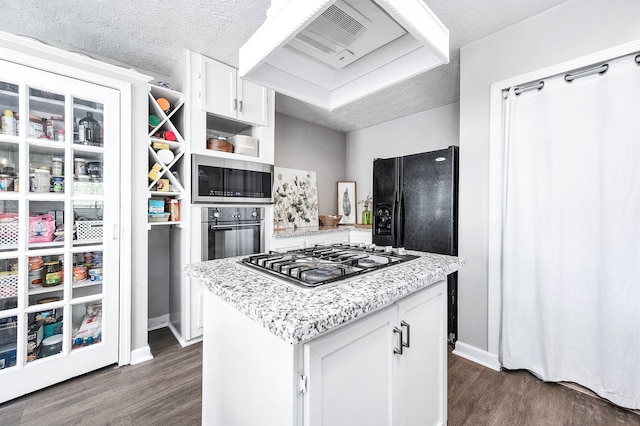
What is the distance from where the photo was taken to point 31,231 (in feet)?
5.64

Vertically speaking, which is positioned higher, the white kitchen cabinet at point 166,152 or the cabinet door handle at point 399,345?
the white kitchen cabinet at point 166,152

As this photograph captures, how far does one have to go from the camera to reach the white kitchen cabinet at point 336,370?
767mm

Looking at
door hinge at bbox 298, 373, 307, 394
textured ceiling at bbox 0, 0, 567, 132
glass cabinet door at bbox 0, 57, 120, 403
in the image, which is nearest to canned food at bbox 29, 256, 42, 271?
glass cabinet door at bbox 0, 57, 120, 403

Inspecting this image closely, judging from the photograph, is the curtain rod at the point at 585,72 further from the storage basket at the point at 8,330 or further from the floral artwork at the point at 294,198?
the storage basket at the point at 8,330

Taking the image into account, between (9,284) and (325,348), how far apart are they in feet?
6.83

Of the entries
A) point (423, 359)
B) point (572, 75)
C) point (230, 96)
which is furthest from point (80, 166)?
point (572, 75)

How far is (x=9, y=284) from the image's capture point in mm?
1655

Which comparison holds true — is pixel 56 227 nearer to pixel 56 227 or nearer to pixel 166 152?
pixel 56 227

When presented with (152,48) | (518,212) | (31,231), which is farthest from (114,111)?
(518,212)

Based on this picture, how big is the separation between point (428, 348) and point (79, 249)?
226 cm

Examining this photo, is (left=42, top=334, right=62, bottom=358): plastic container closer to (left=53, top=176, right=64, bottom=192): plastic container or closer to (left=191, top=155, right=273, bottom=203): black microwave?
(left=53, top=176, right=64, bottom=192): plastic container

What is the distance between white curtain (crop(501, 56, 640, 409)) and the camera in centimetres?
158

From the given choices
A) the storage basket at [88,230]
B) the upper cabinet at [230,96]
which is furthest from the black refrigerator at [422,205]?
the storage basket at [88,230]

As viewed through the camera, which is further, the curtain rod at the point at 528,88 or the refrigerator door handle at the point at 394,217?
the refrigerator door handle at the point at 394,217
